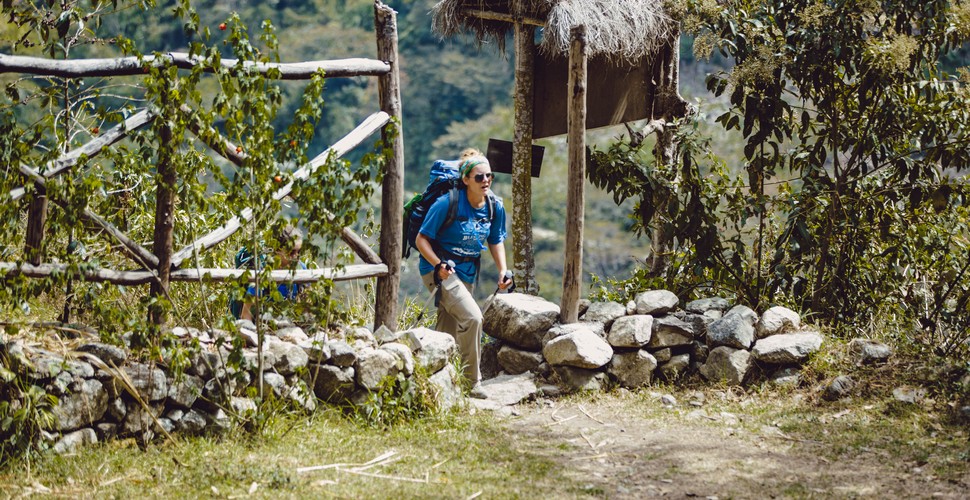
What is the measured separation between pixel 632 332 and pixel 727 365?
705 mm

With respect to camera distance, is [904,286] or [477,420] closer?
[477,420]

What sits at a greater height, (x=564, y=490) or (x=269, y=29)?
(x=269, y=29)

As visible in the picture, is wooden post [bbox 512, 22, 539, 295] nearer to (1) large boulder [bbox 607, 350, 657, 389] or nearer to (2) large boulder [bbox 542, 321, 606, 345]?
(2) large boulder [bbox 542, 321, 606, 345]

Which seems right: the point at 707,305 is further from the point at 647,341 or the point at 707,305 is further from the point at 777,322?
the point at 647,341

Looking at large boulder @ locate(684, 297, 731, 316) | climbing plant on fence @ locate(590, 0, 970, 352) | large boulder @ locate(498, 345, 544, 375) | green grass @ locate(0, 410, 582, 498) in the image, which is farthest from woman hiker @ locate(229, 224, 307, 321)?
large boulder @ locate(684, 297, 731, 316)

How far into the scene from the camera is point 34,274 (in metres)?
4.76

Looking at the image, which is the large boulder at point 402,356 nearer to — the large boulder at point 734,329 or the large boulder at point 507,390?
the large boulder at point 507,390

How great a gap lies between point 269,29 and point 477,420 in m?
2.68

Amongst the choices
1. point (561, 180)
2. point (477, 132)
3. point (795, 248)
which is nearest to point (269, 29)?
point (795, 248)

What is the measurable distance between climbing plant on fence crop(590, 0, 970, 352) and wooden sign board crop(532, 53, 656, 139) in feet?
1.84

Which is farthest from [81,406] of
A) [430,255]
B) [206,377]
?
[430,255]

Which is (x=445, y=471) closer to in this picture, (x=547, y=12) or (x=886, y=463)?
(x=886, y=463)

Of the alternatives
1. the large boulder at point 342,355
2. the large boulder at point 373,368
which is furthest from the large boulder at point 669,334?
the large boulder at point 342,355

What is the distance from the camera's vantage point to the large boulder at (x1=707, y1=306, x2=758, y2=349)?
22.6 ft
